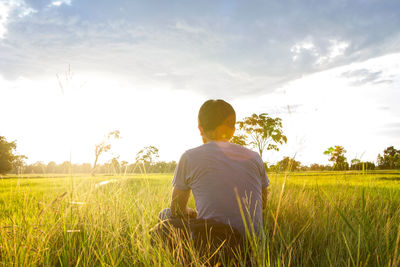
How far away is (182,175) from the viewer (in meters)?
2.61

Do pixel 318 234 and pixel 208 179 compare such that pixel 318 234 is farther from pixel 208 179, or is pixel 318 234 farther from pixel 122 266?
pixel 122 266

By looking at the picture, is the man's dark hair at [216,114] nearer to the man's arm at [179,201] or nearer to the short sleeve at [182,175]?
the short sleeve at [182,175]

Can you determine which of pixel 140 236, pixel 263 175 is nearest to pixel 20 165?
pixel 140 236

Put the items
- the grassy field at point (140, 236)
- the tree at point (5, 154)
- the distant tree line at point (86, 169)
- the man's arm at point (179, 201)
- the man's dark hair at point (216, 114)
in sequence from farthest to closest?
the tree at point (5, 154) → the distant tree line at point (86, 169) → the man's arm at point (179, 201) → the man's dark hair at point (216, 114) → the grassy field at point (140, 236)

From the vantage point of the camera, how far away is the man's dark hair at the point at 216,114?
8.39ft

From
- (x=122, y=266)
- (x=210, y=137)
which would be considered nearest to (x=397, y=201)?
(x=210, y=137)

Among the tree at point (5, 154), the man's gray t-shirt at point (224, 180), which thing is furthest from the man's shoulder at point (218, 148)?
the tree at point (5, 154)

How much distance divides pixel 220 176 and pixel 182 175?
47cm

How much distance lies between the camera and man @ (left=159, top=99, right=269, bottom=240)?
233 cm

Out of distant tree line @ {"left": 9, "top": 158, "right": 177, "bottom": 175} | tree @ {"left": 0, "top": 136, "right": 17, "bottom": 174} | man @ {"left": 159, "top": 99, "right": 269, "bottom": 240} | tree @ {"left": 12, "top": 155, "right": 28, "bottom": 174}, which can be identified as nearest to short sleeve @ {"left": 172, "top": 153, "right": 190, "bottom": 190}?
man @ {"left": 159, "top": 99, "right": 269, "bottom": 240}

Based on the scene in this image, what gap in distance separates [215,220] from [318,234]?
1.42 metres

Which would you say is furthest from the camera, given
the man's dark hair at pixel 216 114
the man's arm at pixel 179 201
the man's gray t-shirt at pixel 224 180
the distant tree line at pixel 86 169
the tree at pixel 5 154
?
the tree at pixel 5 154

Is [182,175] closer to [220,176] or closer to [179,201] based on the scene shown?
[179,201]

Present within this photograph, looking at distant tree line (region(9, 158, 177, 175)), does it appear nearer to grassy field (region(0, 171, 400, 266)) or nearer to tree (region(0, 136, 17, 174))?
grassy field (region(0, 171, 400, 266))
